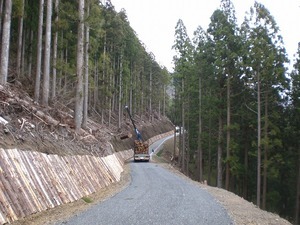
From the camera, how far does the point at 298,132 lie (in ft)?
90.0

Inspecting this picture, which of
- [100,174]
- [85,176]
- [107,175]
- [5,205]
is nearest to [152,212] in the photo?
[85,176]

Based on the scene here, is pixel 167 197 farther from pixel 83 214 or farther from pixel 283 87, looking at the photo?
pixel 283 87

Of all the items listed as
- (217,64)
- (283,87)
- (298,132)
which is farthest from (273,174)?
(217,64)

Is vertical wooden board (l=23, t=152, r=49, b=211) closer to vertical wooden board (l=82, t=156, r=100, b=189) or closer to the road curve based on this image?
the road curve

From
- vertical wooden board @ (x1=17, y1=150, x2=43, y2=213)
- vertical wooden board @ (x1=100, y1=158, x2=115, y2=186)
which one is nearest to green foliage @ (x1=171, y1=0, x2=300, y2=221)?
vertical wooden board @ (x1=100, y1=158, x2=115, y2=186)

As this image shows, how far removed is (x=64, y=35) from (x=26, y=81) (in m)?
7.66

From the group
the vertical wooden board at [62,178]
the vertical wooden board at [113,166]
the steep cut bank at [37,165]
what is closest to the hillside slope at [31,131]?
the steep cut bank at [37,165]

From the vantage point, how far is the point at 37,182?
920 centimetres

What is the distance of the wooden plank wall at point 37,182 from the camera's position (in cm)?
761

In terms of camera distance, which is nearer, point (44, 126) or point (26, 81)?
point (44, 126)

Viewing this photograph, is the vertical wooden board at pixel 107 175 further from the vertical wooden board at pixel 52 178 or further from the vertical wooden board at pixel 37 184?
the vertical wooden board at pixel 37 184

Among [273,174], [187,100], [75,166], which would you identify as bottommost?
[273,174]

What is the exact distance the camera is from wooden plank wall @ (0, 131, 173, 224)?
7.61 metres

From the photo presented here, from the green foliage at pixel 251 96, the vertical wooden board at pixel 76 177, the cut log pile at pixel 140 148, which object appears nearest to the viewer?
the vertical wooden board at pixel 76 177
